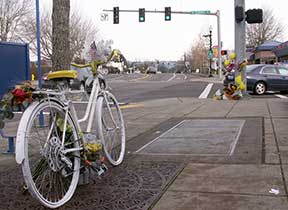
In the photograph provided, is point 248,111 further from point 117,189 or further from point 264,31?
point 264,31

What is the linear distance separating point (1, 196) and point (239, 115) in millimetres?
7635

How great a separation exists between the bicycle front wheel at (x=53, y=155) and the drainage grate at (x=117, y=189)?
0.52ft

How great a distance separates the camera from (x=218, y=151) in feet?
22.4

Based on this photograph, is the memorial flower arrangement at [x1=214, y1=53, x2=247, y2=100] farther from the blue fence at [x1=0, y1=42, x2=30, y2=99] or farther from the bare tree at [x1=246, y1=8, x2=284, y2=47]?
the bare tree at [x1=246, y1=8, x2=284, y2=47]

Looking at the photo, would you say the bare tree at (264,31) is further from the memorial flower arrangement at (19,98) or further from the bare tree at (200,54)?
the memorial flower arrangement at (19,98)

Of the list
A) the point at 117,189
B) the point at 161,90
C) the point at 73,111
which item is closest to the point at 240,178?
the point at 117,189

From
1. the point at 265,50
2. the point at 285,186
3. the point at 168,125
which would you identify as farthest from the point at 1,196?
the point at 265,50

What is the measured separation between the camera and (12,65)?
7754 millimetres

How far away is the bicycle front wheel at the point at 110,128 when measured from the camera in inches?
222

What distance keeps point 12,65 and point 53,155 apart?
370cm

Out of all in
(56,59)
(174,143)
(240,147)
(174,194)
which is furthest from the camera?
(56,59)

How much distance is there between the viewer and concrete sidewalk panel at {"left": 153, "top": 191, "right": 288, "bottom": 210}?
4.29m

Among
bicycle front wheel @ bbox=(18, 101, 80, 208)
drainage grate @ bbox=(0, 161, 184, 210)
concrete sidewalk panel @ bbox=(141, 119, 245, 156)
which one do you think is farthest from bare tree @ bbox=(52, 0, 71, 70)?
bicycle front wheel @ bbox=(18, 101, 80, 208)

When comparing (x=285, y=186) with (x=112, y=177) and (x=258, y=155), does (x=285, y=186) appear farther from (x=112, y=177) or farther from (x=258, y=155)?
(x=112, y=177)
